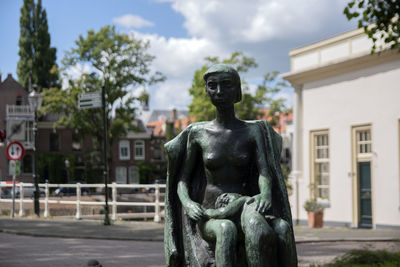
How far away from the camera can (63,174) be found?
53.7 m

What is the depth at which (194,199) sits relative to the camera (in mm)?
4531

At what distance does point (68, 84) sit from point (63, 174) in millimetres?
14743

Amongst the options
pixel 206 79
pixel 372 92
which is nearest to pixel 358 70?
pixel 372 92

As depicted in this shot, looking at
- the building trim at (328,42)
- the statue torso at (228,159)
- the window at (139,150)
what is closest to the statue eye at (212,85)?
the statue torso at (228,159)

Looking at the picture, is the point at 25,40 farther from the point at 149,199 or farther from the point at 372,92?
the point at 372,92

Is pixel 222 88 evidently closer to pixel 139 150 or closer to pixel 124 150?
pixel 124 150

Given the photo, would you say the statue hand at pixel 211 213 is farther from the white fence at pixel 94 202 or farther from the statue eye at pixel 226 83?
the white fence at pixel 94 202

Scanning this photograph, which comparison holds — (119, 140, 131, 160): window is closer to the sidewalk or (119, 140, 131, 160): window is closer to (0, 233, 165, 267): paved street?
the sidewalk

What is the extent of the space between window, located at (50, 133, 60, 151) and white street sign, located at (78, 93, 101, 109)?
38.4 meters

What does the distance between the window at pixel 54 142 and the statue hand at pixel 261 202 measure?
52442mm

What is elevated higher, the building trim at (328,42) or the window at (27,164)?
the building trim at (328,42)

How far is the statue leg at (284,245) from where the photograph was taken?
3.92 m

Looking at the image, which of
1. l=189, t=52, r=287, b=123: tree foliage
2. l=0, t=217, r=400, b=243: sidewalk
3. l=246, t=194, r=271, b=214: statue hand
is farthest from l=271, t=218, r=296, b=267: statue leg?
l=189, t=52, r=287, b=123: tree foliage

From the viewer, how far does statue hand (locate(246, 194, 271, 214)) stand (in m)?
4.00
